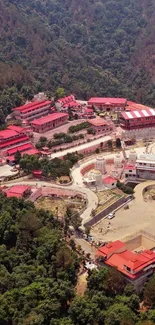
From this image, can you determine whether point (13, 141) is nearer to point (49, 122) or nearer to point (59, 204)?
point (49, 122)

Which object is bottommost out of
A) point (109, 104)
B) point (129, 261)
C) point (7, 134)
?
point (129, 261)

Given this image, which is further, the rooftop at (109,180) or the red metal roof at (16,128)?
the red metal roof at (16,128)

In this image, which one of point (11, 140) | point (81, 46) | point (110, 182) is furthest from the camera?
point (81, 46)

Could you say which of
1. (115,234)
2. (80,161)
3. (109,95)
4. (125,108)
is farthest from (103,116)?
(115,234)

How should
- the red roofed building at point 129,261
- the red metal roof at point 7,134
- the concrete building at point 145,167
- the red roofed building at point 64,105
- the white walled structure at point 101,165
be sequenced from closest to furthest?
the red roofed building at point 129,261 < the concrete building at point 145,167 < the white walled structure at point 101,165 < the red metal roof at point 7,134 < the red roofed building at point 64,105

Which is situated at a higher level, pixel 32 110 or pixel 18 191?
pixel 32 110

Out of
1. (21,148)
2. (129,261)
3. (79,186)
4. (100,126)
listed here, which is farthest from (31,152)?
(129,261)

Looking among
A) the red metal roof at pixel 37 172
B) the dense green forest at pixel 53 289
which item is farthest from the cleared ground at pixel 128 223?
the red metal roof at pixel 37 172

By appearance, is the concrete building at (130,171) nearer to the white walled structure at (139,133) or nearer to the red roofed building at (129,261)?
the white walled structure at (139,133)

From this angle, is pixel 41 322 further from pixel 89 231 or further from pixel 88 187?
pixel 88 187
